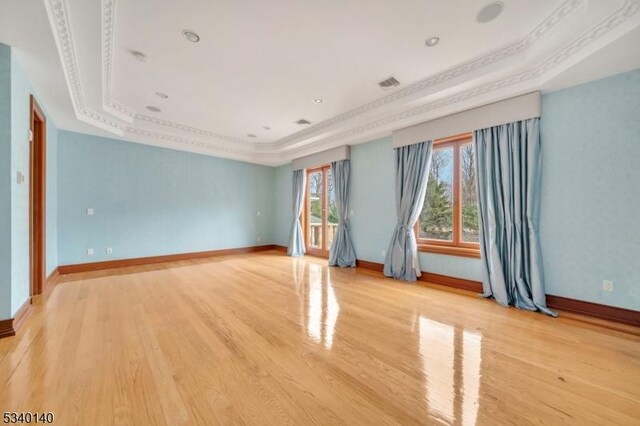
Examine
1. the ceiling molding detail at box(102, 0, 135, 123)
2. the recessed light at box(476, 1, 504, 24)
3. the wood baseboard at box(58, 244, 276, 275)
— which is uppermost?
the recessed light at box(476, 1, 504, 24)

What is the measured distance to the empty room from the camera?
1729mm

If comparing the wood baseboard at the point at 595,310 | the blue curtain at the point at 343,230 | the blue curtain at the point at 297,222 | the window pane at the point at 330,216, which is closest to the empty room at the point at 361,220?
the wood baseboard at the point at 595,310

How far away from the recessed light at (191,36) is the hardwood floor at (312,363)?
3055 millimetres

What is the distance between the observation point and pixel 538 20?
2.49 metres

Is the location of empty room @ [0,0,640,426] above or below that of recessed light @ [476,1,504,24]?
below

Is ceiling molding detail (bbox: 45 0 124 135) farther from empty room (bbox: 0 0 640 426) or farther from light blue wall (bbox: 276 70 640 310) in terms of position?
light blue wall (bbox: 276 70 640 310)

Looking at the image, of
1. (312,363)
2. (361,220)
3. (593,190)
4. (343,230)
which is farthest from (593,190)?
(343,230)

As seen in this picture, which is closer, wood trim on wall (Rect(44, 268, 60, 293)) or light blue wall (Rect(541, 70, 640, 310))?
light blue wall (Rect(541, 70, 640, 310))

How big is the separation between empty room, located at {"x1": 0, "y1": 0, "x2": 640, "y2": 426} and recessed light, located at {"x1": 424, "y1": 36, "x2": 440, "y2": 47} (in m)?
0.05

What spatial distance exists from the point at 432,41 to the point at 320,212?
4710mm

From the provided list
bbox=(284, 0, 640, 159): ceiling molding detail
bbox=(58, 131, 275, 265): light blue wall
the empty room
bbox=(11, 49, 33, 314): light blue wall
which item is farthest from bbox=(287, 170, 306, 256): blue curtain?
bbox=(11, 49, 33, 314): light blue wall

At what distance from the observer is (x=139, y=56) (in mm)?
3041

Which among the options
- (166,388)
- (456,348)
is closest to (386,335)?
(456,348)

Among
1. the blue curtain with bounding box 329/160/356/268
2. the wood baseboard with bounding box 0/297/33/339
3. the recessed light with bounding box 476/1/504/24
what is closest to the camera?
the recessed light with bounding box 476/1/504/24
